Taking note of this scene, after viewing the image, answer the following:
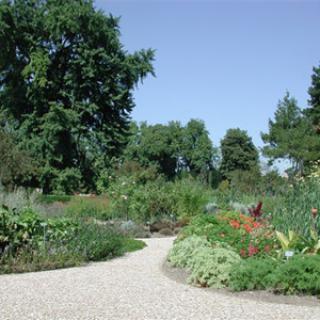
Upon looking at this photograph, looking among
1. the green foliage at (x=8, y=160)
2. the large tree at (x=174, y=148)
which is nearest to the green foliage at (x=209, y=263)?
the green foliage at (x=8, y=160)

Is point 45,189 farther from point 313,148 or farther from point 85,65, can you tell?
point 313,148

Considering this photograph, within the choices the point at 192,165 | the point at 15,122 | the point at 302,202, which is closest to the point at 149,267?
the point at 302,202

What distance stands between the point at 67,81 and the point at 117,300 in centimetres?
3028

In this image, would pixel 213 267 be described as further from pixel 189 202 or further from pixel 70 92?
pixel 70 92

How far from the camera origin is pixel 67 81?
35.9 meters

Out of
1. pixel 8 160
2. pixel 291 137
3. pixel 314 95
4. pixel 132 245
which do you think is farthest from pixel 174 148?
pixel 132 245

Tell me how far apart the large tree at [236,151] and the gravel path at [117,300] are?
55.0 m

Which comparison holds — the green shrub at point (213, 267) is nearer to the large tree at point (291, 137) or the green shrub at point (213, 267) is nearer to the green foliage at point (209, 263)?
the green foliage at point (209, 263)

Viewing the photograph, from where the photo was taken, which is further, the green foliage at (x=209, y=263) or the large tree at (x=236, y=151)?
the large tree at (x=236, y=151)

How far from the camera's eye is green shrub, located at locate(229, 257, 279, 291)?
7395mm

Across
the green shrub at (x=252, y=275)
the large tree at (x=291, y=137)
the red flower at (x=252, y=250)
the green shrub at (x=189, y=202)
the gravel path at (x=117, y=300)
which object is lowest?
the gravel path at (x=117, y=300)

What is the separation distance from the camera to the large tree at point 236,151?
208 ft

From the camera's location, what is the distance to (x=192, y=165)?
69.2 metres

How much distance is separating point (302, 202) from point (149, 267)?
3.15 metres
